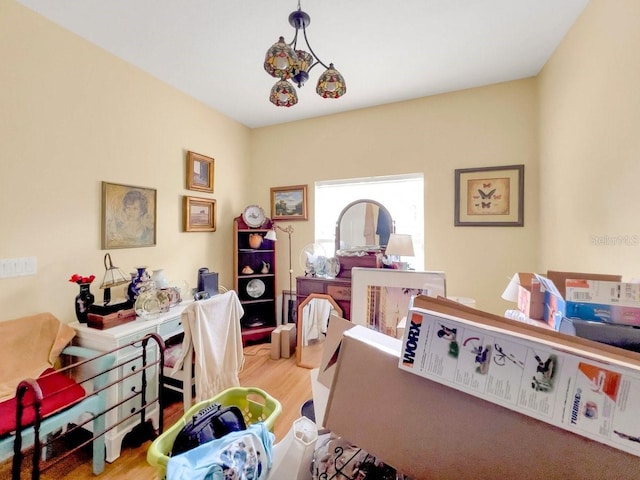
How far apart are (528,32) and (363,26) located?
3.75ft

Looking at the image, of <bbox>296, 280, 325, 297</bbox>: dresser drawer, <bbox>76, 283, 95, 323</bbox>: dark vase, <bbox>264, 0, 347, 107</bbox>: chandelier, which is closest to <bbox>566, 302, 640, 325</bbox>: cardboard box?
<bbox>264, 0, 347, 107</bbox>: chandelier

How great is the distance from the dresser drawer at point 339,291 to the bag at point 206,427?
158cm

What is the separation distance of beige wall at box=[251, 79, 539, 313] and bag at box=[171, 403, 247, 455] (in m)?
2.27

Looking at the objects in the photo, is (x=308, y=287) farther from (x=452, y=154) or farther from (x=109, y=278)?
(x=452, y=154)

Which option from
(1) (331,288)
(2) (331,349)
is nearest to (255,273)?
(1) (331,288)

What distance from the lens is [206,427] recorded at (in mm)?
1003

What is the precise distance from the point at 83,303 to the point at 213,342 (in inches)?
35.9

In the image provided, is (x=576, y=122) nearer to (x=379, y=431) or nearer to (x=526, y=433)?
(x=526, y=433)

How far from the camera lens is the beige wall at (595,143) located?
4.24ft

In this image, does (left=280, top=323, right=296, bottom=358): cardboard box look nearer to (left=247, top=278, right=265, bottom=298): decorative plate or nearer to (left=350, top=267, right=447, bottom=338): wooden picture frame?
(left=247, top=278, right=265, bottom=298): decorative plate

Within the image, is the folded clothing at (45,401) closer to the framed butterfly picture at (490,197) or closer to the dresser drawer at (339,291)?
the dresser drawer at (339,291)

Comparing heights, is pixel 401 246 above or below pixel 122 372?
above

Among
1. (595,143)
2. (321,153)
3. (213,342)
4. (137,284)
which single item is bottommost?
(213,342)

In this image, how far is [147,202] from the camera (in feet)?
7.87
